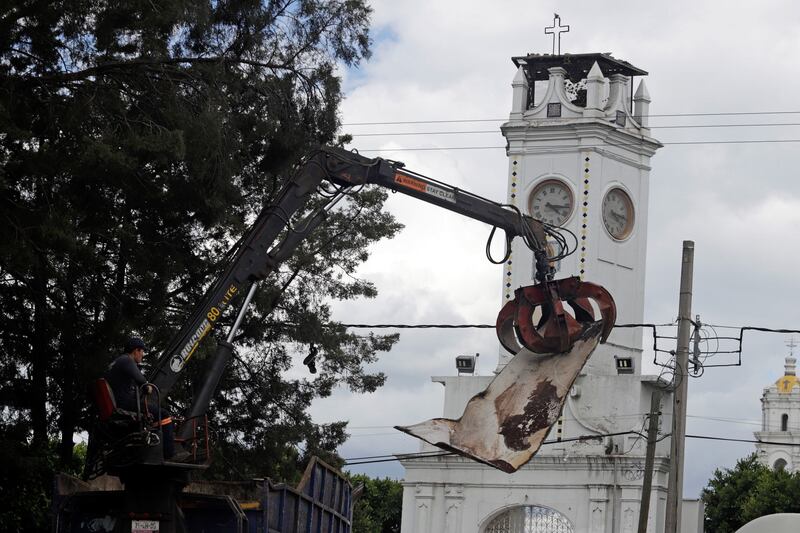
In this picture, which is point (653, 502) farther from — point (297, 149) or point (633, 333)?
point (297, 149)

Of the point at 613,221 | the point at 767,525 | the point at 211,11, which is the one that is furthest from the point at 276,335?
the point at 613,221

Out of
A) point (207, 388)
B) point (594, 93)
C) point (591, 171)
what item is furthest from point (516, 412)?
point (594, 93)

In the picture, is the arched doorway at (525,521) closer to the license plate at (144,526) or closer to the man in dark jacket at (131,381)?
the license plate at (144,526)

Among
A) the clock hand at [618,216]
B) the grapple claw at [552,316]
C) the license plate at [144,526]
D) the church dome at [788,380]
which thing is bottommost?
the license plate at [144,526]

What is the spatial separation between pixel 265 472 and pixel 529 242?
11332 millimetres

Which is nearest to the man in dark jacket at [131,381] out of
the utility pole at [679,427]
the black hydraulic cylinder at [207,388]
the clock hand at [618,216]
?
the black hydraulic cylinder at [207,388]

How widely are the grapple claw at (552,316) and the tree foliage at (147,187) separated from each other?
6.43 metres

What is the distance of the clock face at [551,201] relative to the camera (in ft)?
175

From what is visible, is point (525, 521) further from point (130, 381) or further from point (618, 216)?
point (130, 381)

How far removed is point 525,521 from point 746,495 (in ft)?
91.2

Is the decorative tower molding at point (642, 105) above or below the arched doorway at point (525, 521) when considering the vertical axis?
above

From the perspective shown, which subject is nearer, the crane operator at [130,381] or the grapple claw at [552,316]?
the crane operator at [130,381]

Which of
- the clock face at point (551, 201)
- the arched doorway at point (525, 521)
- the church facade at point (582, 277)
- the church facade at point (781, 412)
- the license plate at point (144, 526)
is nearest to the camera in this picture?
the license plate at point (144, 526)

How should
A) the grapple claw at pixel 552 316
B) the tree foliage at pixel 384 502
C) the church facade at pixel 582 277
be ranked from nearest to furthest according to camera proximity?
the grapple claw at pixel 552 316 → the church facade at pixel 582 277 → the tree foliage at pixel 384 502
